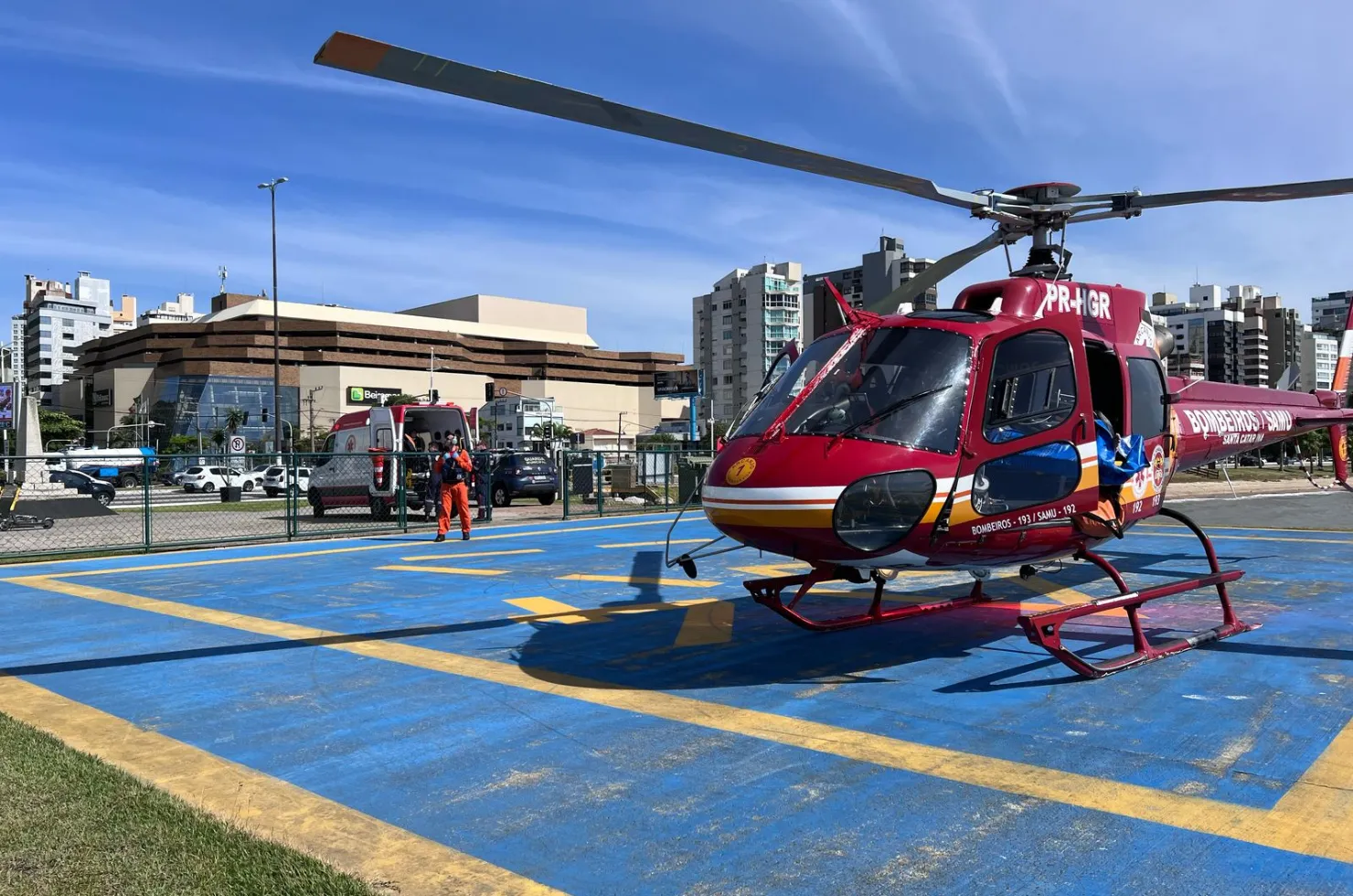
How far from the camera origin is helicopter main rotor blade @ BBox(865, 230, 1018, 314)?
24.7 ft

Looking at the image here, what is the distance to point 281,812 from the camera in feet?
13.3

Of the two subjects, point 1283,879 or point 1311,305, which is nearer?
→ point 1283,879

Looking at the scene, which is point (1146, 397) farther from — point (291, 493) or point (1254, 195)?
point (291, 493)

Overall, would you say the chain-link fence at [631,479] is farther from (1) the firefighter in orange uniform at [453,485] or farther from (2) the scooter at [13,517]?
(2) the scooter at [13,517]

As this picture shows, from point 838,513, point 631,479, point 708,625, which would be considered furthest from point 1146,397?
point 631,479

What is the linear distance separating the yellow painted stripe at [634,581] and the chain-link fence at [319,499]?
13.3ft

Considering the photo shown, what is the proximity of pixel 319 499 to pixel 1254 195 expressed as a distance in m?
20.4

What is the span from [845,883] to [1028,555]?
375 cm

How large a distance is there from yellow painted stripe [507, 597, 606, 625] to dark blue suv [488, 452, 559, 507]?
619 inches

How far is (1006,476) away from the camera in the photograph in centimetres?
612

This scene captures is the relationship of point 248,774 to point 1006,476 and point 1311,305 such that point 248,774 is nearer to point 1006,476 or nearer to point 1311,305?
point 1006,476

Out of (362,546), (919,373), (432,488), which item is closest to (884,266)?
(919,373)

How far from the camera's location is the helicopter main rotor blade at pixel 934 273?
7531 millimetres

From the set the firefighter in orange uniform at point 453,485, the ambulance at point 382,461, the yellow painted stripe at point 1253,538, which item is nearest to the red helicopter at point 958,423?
the yellow painted stripe at point 1253,538
